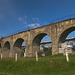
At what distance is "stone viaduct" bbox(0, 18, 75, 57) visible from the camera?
674 inches

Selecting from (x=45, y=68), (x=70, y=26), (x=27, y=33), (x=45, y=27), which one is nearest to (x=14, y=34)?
(x=27, y=33)

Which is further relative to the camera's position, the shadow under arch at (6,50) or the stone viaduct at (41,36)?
the shadow under arch at (6,50)

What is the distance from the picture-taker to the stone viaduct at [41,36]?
17.1 meters

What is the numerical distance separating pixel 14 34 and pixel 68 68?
864 inches

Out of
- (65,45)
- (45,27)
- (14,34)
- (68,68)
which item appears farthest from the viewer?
(14,34)

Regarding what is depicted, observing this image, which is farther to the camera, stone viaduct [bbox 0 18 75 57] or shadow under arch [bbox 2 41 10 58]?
shadow under arch [bbox 2 41 10 58]

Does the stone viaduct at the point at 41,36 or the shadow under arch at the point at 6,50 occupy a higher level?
the stone viaduct at the point at 41,36

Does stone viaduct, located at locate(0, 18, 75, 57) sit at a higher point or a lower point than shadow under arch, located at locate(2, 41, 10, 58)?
higher

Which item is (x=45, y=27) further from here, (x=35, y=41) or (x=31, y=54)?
(x=31, y=54)

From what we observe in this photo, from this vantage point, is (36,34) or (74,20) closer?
(74,20)

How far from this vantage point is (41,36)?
22047mm

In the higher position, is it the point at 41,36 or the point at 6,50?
the point at 41,36

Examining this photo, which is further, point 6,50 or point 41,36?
point 6,50

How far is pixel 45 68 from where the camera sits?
7992 mm
